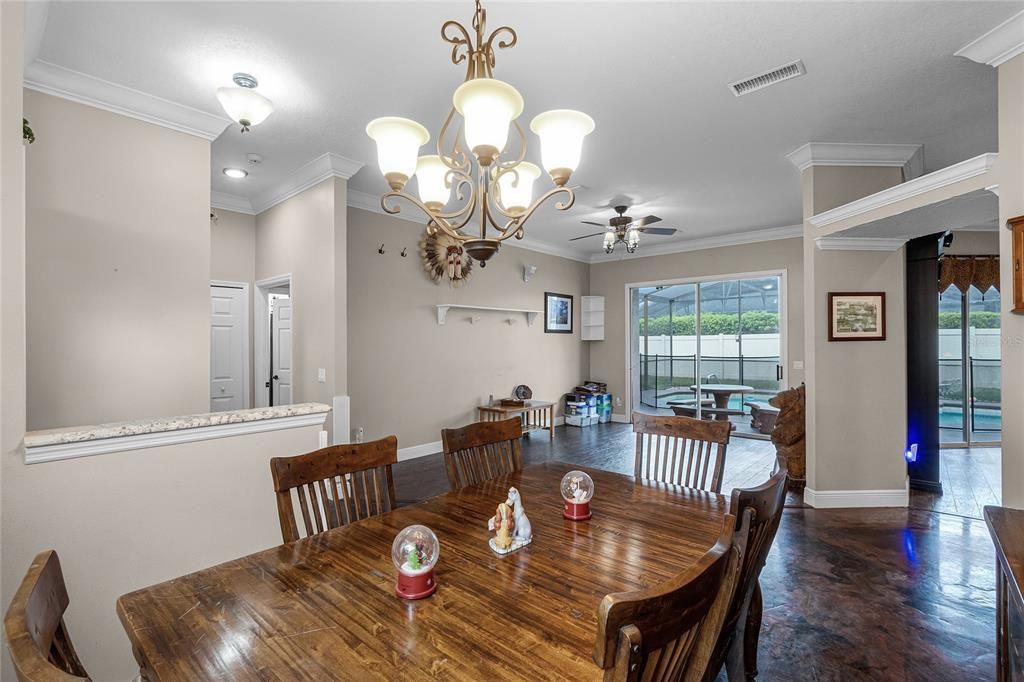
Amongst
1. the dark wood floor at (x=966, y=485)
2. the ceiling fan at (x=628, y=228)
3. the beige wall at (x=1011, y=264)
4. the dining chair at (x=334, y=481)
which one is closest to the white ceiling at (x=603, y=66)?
the beige wall at (x=1011, y=264)

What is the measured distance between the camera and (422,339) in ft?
17.7

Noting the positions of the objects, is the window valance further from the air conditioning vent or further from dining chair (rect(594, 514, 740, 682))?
dining chair (rect(594, 514, 740, 682))

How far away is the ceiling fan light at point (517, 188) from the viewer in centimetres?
206

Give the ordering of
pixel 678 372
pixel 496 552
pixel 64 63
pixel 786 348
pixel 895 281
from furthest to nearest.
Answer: pixel 678 372 → pixel 786 348 → pixel 895 281 → pixel 64 63 → pixel 496 552

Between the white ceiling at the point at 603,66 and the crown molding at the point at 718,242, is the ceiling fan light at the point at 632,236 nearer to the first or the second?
the white ceiling at the point at 603,66

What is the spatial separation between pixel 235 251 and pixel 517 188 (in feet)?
12.9

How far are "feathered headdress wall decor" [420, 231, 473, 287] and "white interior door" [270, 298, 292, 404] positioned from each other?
1593 millimetres

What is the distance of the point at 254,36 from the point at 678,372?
6.58 m

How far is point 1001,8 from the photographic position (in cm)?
216

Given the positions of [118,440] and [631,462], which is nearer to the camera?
[118,440]

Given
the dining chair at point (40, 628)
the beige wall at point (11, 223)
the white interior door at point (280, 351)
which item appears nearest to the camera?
the dining chair at point (40, 628)

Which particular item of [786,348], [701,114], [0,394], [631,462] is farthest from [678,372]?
[0,394]

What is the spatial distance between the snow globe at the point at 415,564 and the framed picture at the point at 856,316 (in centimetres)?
382

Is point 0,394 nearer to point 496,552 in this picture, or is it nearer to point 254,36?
point 496,552
